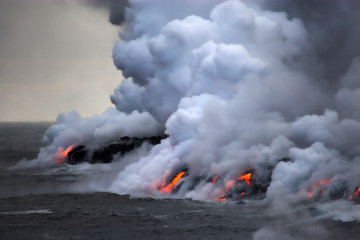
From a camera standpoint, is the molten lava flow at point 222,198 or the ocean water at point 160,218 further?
the molten lava flow at point 222,198

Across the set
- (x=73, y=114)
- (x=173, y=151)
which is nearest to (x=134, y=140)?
(x=73, y=114)

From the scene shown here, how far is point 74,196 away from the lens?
72.3 m

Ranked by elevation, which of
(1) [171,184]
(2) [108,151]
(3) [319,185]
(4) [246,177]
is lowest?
(3) [319,185]

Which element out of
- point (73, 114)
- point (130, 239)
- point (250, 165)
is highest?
point (73, 114)

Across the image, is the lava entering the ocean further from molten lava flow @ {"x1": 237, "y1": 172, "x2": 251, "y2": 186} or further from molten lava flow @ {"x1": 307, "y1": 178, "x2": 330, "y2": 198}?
molten lava flow @ {"x1": 307, "y1": 178, "x2": 330, "y2": 198}

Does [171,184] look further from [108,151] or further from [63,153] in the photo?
[63,153]

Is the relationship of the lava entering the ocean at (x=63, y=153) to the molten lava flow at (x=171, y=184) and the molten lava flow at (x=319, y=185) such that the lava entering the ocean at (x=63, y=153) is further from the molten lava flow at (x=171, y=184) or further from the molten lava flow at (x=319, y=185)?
the molten lava flow at (x=319, y=185)

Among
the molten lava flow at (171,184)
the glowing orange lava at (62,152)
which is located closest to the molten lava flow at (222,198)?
the molten lava flow at (171,184)

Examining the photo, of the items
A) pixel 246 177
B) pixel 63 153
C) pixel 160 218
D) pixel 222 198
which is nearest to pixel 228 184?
pixel 222 198

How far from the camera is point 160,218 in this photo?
5591cm

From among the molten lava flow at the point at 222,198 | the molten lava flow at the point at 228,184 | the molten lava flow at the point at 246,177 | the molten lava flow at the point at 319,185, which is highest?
the molten lava flow at the point at 246,177

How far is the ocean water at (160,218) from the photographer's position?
48406mm

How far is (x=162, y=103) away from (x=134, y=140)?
25288 mm

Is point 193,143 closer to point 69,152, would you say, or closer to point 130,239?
point 130,239
